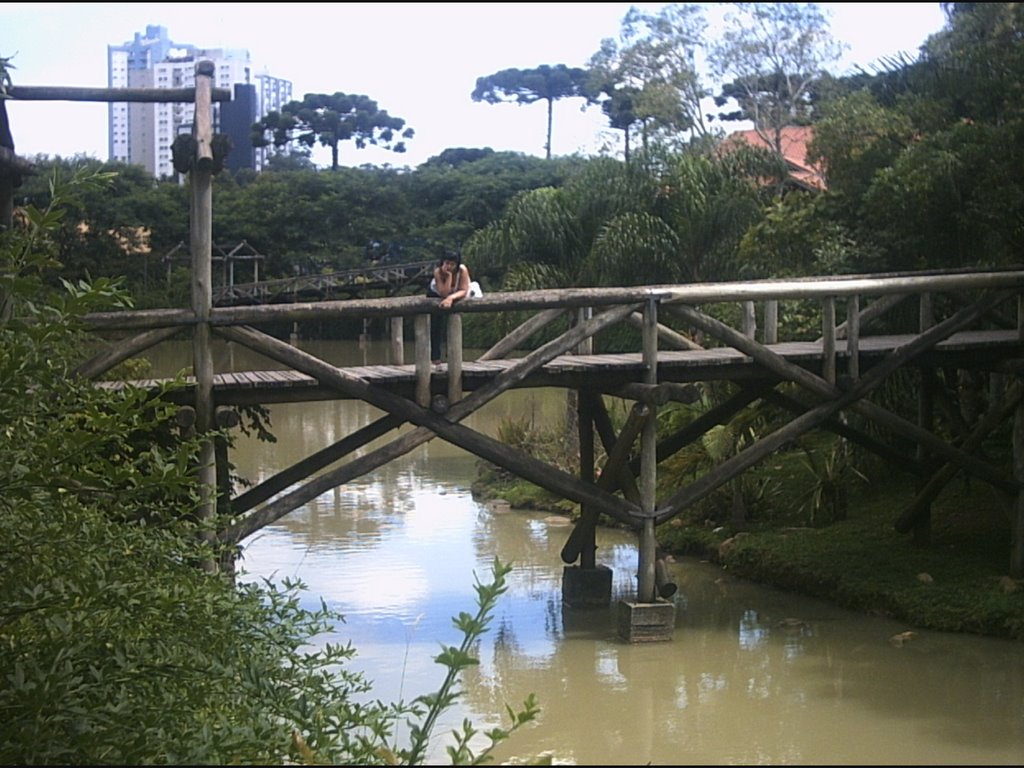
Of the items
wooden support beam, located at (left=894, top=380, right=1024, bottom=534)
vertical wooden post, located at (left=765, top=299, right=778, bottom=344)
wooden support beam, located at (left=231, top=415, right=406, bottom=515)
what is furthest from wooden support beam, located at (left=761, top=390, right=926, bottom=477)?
wooden support beam, located at (left=231, top=415, right=406, bottom=515)

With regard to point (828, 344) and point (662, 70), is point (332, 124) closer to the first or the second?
point (662, 70)

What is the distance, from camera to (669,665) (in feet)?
29.3

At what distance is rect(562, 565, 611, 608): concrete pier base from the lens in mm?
10484

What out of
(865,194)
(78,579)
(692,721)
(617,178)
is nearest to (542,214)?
(617,178)

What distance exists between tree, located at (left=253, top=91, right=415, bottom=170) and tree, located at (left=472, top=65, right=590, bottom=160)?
14.7 feet

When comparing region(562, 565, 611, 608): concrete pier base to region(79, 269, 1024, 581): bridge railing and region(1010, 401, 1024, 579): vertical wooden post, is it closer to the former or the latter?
region(79, 269, 1024, 581): bridge railing

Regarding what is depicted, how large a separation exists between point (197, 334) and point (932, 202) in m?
7.26

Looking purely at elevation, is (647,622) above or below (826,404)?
below

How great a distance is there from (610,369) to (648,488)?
84cm

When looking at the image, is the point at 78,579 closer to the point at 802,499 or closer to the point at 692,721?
the point at 692,721

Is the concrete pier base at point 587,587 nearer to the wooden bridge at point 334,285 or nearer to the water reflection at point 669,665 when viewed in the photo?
the water reflection at point 669,665

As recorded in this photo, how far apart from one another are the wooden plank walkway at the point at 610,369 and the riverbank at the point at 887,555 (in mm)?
1220

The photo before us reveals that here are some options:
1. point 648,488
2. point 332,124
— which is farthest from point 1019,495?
point 332,124

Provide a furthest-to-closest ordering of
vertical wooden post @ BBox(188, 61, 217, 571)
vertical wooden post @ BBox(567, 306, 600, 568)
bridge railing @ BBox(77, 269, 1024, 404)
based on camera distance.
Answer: vertical wooden post @ BBox(567, 306, 600, 568) < vertical wooden post @ BBox(188, 61, 217, 571) < bridge railing @ BBox(77, 269, 1024, 404)
